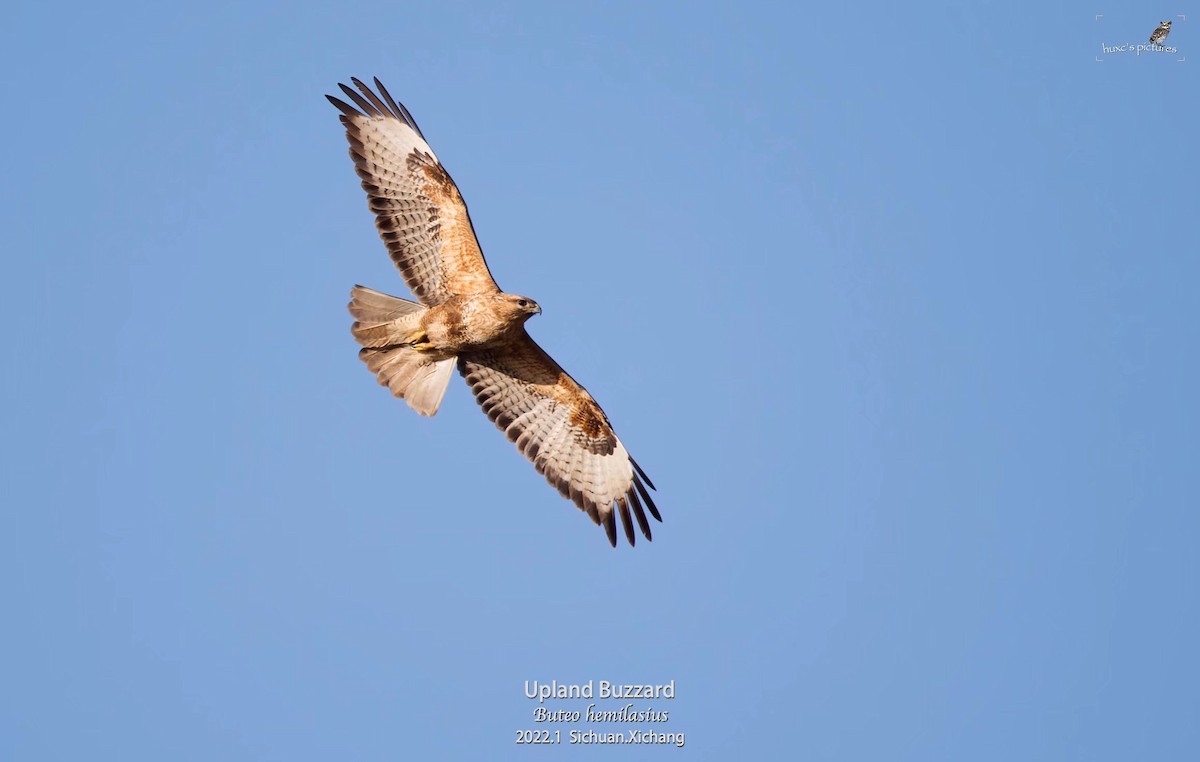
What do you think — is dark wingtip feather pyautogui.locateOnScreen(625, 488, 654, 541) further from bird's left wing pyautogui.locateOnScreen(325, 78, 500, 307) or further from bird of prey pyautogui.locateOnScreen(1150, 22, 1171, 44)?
bird of prey pyautogui.locateOnScreen(1150, 22, 1171, 44)

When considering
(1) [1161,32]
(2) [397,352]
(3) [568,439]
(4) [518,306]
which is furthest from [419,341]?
(1) [1161,32]

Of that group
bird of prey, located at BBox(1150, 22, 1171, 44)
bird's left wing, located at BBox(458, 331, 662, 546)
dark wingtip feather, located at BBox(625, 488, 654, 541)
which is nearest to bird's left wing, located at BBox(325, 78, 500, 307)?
bird's left wing, located at BBox(458, 331, 662, 546)

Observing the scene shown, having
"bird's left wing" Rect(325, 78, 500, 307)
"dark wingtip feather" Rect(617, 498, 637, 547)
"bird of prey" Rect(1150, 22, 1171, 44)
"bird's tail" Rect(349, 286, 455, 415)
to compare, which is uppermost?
"bird of prey" Rect(1150, 22, 1171, 44)

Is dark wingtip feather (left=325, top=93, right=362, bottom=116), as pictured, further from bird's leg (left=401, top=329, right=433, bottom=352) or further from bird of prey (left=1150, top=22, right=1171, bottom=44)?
bird of prey (left=1150, top=22, right=1171, bottom=44)

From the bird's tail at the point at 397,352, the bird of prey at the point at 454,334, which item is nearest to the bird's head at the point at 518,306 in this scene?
the bird of prey at the point at 454,334

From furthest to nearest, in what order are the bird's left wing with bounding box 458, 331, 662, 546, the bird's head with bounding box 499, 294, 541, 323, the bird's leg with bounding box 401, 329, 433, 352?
1. the bird's left wing with bounding box 458, 331, 662, 546
2. the bird's leg with bounding box 401, 329, 433, 352
3. the bird's head with bounding box 499, 294, 541, 323

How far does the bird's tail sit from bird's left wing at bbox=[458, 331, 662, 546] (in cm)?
44

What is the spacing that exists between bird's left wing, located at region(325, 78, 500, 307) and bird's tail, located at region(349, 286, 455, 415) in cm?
26

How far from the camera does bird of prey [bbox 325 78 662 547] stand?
14.8m

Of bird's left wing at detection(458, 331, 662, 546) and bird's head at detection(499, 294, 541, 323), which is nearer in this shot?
bird's head at detection(499, 294, 541, 323)

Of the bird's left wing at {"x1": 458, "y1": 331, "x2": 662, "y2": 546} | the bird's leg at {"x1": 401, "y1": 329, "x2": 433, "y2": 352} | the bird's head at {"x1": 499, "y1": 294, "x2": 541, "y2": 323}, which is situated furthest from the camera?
the bird's left wing at {"x1": 458, "y1": 331, "x2": 662, "y2": 546}

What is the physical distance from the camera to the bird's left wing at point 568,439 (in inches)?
604

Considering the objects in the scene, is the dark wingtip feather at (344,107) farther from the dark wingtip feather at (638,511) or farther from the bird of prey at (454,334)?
the dark wingtip feather at (638,511)

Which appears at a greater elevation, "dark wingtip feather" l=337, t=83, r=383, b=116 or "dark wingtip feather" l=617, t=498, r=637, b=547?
"dark wingtip feather" l=337, t=83, r=383, b=116
